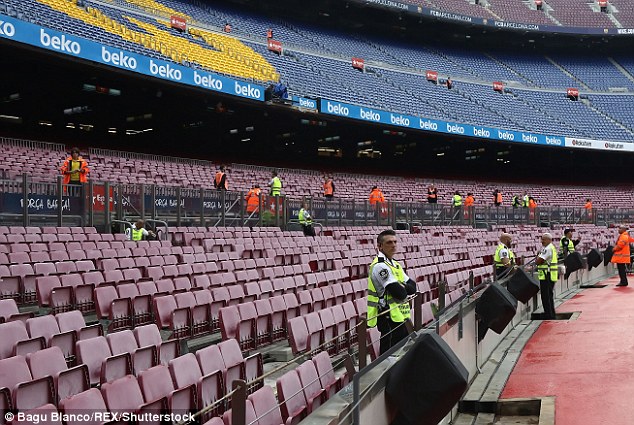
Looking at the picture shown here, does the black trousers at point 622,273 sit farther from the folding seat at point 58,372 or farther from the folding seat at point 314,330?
the folding seat at point 58,372

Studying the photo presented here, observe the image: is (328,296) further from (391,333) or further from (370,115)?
(370,115)

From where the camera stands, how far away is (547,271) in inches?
481

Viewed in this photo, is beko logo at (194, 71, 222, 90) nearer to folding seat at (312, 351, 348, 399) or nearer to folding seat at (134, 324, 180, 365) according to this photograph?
folding seat at (134, 324, 180, 365)

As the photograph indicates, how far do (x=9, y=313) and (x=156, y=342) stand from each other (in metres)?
1.46

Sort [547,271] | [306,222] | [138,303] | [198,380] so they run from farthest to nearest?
[306,222]
[547,271]
[138,303]
[198,380]

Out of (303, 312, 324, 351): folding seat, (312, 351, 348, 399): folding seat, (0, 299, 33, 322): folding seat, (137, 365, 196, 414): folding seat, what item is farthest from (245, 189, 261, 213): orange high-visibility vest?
(137, 365, 196, 414): folding seat

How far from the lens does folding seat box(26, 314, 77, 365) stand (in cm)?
517

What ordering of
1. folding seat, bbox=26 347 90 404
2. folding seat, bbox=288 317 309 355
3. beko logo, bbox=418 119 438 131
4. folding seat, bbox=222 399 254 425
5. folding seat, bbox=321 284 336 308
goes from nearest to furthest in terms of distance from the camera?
folding seat, bbox=222 399 254 425
folding seat, bbox=26 347 90 404
folding seat, bbox=288 317 309 355
folding seat, bbox=321 284 336 308
beko logo, bbox=418 119 438 131

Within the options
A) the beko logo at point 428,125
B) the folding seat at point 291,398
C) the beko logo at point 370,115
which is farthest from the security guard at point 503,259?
the beko logo at point 428,125

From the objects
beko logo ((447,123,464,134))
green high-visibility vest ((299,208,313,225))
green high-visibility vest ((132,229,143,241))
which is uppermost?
beko logo ((447,123,464,134))

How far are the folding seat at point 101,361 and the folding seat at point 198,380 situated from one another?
0.51m

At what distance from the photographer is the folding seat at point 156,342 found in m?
5.33

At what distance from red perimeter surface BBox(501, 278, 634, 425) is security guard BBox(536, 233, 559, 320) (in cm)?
39

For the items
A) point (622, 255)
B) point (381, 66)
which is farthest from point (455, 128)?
point (622, 255)
